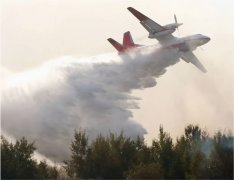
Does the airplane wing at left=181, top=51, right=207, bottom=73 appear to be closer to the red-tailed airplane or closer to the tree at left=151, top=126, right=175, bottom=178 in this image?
the red-tailed airplane

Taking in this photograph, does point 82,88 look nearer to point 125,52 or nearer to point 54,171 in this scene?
point 125,52

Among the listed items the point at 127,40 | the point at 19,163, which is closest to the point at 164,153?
the point at 19,163

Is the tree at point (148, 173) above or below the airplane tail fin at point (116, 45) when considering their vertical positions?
below

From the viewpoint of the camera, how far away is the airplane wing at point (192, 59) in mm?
57491

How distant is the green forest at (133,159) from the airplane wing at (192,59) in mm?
14751

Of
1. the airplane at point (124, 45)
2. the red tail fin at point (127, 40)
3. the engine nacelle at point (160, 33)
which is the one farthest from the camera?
the red tail fin at point (127, 40)

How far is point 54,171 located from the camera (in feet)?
163

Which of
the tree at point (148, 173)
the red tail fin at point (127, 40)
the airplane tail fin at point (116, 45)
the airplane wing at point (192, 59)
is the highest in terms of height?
the red tail fin at point (127, 40)

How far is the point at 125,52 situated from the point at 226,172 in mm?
24000

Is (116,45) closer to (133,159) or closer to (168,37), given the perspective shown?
(168,37)

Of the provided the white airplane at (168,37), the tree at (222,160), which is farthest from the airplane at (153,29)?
the tree at (222,160)

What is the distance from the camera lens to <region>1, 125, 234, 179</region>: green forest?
3672 cm

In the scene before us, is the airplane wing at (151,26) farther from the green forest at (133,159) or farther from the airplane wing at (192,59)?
the green forest at (133,159)

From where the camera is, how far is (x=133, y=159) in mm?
43875
